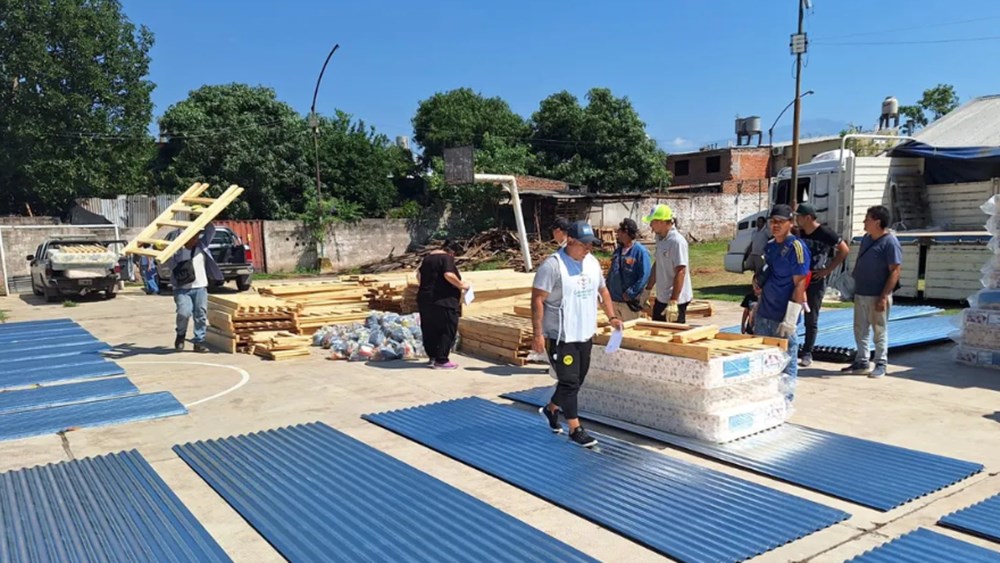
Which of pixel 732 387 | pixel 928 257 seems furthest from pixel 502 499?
pixel 928 257

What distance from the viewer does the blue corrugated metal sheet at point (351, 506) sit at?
382 centimetres

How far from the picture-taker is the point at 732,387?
5.51m

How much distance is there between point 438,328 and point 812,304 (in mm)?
4706

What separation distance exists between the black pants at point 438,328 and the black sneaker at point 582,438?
3575 millimetres

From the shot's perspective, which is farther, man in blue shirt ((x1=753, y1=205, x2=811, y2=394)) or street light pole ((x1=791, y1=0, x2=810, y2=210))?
street light pole ((x1=791, y1=0, x2=810, y2=210))

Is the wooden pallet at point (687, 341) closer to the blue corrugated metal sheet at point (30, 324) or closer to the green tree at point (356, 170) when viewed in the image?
the blue corrugated metal sheet at point (30, 324)

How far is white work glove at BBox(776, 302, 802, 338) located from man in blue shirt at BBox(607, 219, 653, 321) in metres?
1.76

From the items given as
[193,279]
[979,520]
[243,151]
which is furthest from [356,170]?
[979,520]

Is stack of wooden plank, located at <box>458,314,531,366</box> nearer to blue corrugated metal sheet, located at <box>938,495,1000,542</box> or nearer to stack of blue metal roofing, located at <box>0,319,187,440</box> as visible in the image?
stack of blue metal roofing, located at <box>0,319,187,440</box>

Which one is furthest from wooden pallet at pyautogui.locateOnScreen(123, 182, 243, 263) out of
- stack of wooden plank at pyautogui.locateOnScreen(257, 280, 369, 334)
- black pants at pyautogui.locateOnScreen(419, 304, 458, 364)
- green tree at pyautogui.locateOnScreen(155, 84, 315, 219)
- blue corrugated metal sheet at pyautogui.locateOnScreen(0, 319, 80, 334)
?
→ green tree at pyautogui.locateOnScreen(155, 84, 315, 219)

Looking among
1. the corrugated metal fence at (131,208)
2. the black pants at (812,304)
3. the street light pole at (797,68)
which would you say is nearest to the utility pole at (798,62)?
the street light pole at (797,68)

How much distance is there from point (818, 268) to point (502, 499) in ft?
17.7

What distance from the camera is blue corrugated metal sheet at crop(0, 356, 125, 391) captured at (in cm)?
834

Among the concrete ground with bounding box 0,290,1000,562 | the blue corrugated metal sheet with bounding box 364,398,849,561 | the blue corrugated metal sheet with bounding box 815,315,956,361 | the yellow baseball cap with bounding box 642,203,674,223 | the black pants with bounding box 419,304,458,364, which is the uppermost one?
the yellow baseball cap with bounding box 642,203,674,223
